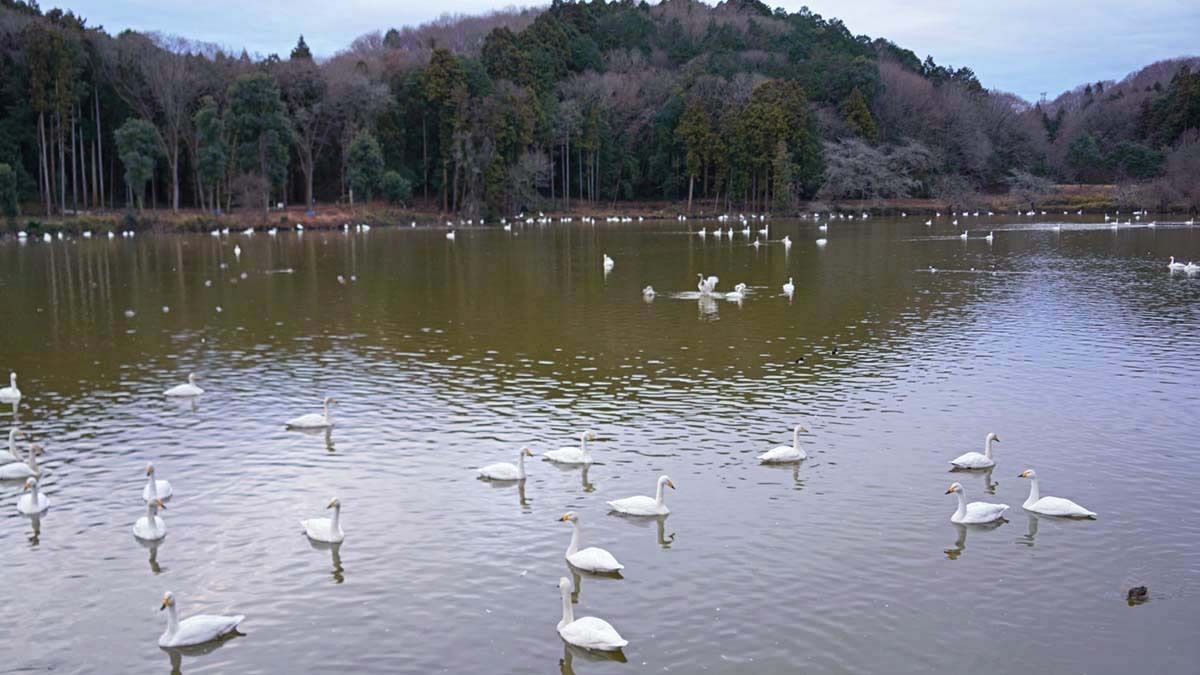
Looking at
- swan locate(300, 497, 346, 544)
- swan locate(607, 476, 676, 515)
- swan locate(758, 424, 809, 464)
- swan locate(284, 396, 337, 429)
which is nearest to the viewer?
swan locate(300, 497, 346, 544)

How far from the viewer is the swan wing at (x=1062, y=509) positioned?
34.2ft

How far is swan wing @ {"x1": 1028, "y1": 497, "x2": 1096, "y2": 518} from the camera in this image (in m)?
10.4

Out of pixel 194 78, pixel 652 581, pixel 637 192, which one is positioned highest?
pixel 194 78

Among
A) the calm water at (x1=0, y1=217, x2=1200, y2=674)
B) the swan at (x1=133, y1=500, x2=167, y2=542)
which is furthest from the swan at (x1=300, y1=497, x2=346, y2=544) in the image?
the swan at (x1=133, y1=500, x2=167, y2=542)

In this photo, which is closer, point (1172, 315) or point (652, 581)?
point (652, 581)

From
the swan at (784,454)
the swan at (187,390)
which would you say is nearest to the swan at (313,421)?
the swan at (187,390)

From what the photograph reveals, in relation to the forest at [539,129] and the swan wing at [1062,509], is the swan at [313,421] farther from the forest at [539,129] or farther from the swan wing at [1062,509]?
the forest at [539,129]

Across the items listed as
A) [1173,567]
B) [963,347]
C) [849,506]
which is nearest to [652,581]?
[849,506]

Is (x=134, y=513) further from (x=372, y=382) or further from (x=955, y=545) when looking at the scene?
(x=955, y=545)

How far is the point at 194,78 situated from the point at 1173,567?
6449 cm

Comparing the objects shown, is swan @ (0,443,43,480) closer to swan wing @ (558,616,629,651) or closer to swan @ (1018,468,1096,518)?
swan wing @ (558,616,629,651)

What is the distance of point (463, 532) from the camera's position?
10.4 m

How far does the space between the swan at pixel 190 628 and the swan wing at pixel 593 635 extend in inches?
110

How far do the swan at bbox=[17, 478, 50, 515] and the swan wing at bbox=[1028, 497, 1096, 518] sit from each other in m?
10.6
